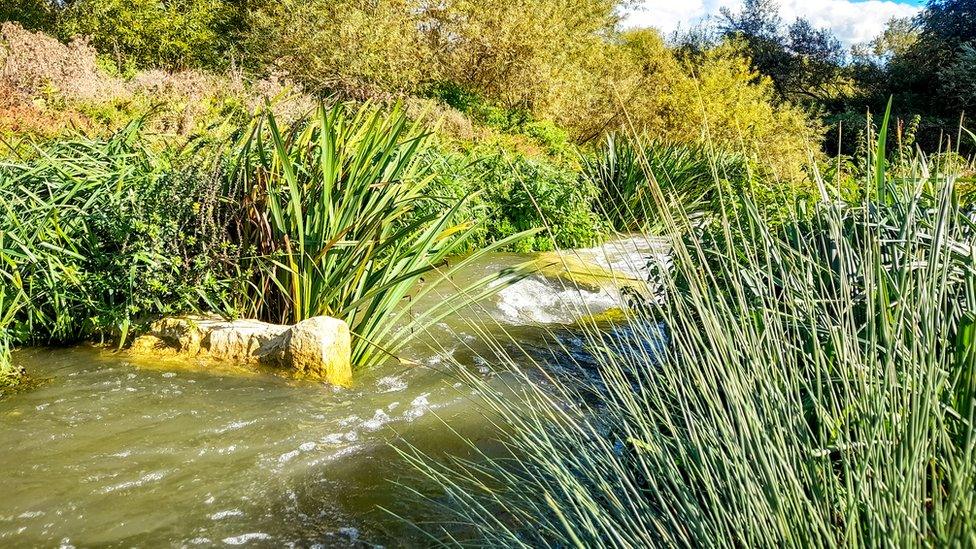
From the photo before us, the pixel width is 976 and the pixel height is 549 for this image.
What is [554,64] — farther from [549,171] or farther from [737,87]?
[549,171]

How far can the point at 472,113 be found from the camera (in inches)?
714

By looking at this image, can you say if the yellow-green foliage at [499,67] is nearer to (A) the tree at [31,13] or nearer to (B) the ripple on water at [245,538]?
(A) the tree at [31,13]

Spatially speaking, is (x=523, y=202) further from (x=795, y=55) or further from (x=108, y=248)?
(x=795, y=55)

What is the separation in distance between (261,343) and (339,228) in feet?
2.68

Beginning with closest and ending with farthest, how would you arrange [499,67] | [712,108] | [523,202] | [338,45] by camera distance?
[523,202] → [712,108] → [338,45] → [499,67]

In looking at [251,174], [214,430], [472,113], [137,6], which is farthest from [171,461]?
[137,6]

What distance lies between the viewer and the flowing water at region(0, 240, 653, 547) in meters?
2.56

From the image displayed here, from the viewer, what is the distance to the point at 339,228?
12.8 feet

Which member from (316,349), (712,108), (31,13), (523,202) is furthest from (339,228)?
(31,13)

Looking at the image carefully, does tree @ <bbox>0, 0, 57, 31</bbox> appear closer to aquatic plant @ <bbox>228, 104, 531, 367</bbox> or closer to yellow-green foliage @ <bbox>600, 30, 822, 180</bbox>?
yellow-green foliage @ <bbox>600, 30, 822, 180</bbox>

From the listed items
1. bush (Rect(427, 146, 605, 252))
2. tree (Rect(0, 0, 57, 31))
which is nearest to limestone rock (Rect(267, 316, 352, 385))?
bush (Rect(427, 146, 605, 252))

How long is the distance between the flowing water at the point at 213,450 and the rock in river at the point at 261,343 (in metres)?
0.10

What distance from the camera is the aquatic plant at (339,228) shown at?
378cm

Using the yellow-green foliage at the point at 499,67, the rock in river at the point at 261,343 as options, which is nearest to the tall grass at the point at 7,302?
the rock in river at the point at 261,343
